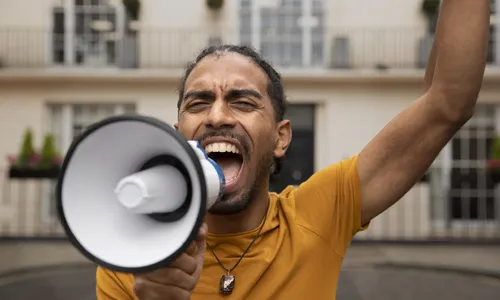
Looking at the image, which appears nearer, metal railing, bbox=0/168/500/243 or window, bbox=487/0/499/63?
metal railing, bbox=0/168/500/243

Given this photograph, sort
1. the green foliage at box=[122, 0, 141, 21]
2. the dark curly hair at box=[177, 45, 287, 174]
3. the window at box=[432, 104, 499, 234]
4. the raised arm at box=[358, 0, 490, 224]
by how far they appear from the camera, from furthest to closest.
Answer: the green foliage at box=[122, 0, 141, 21], the window at box=[432, 104, 499, 234], the dark curly hair at box=[177, 45, 287, 174], the raised arm at box=[358, 0, 490, 224]

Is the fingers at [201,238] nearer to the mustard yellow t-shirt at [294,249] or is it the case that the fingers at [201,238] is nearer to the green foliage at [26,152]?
the mustard yellow t-shirt at [294,249]

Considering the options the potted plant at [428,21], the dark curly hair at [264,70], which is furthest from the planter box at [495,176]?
the dark curly hair at [264,70]

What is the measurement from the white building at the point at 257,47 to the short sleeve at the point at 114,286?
1056cm

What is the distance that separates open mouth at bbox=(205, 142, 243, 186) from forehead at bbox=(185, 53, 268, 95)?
0.49ft

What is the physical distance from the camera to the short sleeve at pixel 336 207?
1.48m

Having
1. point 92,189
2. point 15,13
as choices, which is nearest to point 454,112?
point 92,189

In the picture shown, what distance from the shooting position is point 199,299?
4.39 ft

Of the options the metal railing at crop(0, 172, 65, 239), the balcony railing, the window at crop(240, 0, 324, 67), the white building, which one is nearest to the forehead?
the metal railing at crop(0, 172, 65, 239)

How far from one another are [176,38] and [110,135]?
11.7m

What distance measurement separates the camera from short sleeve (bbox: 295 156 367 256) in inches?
58.1

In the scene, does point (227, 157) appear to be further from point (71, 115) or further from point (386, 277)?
point (71, 115)

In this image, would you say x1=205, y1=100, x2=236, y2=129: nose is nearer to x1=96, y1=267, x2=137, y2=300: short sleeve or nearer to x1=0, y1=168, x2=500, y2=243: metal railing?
x1=96, y1=267, x2=137, y2=300: short sleeve

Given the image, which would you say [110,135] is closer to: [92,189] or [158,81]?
[92,189]
